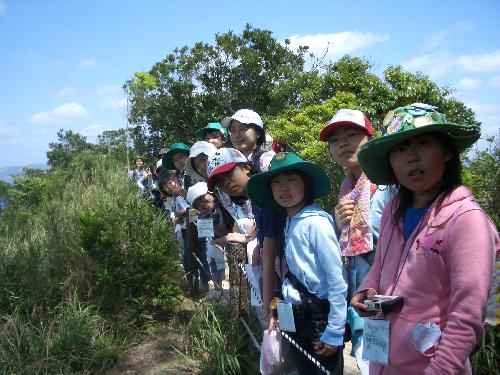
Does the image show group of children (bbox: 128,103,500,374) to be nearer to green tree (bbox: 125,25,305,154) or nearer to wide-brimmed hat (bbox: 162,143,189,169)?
wide-brimmed hat (bbox: 162,143,189,169)

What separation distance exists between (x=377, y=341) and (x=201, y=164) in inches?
117

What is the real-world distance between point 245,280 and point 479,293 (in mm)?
2227

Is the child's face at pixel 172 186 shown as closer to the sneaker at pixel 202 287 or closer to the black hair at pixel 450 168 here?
the sneaker at pixel 202 287

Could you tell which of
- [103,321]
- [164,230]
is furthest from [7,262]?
[164,230]

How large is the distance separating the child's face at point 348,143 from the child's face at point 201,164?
6.63 feet

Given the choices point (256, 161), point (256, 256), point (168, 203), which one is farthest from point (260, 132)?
point (168, 203)

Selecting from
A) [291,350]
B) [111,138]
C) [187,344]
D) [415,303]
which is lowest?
[187,344]

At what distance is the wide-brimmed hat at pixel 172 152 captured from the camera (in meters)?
5.35

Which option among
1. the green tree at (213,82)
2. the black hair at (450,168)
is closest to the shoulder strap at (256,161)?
the black hair at (450,168)

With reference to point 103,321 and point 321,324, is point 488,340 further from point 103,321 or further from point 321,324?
point 103,321

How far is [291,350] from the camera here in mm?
2117

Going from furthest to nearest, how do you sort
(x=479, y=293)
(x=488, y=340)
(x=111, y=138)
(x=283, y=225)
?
(x=111, y=138), (x=488, y=340), (x=283, y=225), (x=479, y=293)

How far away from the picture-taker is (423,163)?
141 cm

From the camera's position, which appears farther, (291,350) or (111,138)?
(111,138)
